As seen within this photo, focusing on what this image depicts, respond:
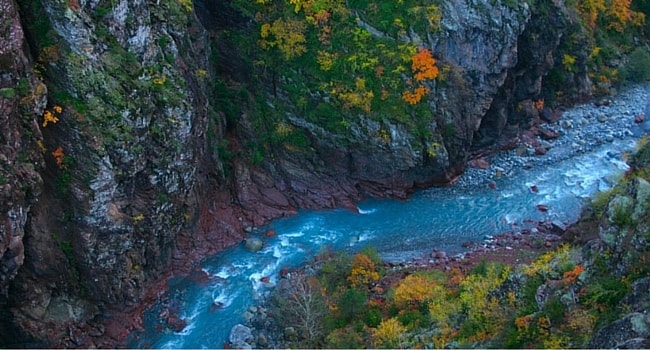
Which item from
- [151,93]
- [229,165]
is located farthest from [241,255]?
[151,93]

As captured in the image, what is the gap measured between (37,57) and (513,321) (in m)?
23.0

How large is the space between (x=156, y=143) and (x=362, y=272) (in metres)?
12.7

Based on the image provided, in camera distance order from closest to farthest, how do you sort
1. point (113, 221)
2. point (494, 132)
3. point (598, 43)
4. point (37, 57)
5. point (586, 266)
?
point (586, 266)
point (37, 57)
point (113, 221)
point (494, 132)
point (598, 43)

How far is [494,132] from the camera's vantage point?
4472 centimetres

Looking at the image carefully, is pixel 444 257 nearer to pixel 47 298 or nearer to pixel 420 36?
pixel 420 36

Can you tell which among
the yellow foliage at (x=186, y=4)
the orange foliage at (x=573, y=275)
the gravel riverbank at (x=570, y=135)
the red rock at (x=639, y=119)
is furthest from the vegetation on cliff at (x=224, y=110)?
the red rock at (x=639, y=119)

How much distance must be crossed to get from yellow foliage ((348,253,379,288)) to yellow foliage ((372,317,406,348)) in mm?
4467

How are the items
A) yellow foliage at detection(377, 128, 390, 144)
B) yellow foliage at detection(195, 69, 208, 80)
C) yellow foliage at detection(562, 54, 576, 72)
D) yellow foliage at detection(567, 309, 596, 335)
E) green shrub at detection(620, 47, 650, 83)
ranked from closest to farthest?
yellow foliage at detection(567, 309, 596, 335) < yellow foliage at detection(195, 69, 208, 80) < yellow foliage at detection(377, 128, 390, 144) < yellow foliage at detection(562, 54, 576, 72) < green shrub at detection(620, 47, 650, 83)

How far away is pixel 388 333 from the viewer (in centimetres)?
2652

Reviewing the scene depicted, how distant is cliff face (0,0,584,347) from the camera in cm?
2750

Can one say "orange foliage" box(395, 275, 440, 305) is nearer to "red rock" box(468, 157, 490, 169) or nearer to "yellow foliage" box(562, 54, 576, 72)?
"red rock" box(468, 157, 490, 169)

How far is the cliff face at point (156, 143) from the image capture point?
2750 cm

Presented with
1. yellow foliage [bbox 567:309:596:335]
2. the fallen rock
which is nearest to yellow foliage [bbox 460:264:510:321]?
yellow foliage [bbox 567:309:596:335]

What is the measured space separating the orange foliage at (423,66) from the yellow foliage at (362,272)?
1307 centimetres
